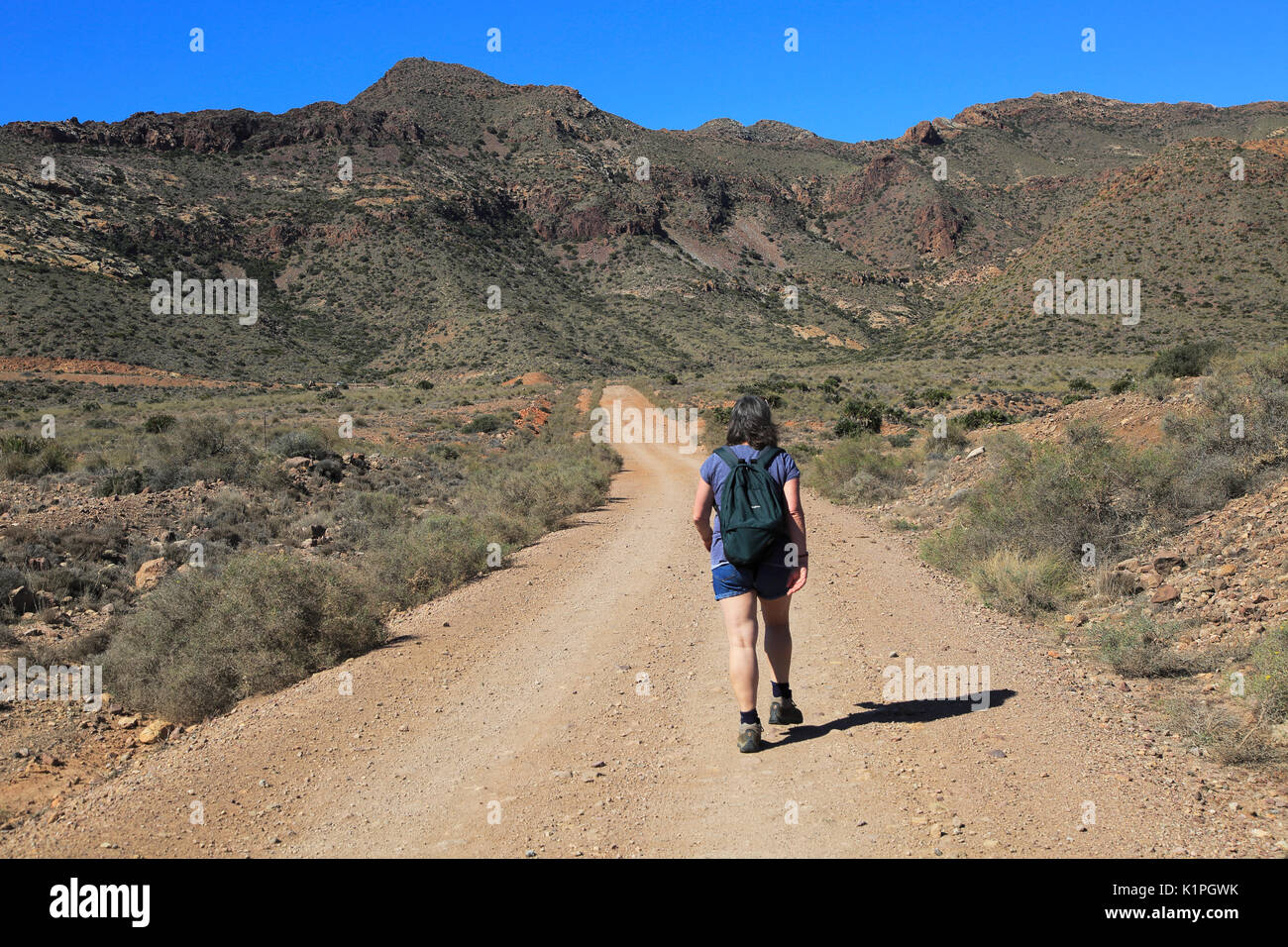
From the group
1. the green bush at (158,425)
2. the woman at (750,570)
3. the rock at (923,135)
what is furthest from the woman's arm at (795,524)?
the rock at (923,135)

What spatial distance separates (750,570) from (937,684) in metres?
2.17

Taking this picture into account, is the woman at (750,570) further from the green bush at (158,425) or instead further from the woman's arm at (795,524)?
the green bush at (158,425)

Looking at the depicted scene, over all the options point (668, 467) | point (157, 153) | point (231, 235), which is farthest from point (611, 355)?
point (157, 153)

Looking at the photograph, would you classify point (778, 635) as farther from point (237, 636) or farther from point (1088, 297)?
point (1088, 297)

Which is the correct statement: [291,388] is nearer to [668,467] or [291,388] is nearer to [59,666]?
[668,467]

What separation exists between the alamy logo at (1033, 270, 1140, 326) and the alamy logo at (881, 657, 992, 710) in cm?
5703

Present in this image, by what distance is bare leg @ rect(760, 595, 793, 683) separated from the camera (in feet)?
14.8

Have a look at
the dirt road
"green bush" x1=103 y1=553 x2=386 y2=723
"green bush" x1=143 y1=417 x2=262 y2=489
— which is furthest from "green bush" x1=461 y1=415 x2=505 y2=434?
the dirt road

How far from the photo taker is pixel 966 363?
170 feet

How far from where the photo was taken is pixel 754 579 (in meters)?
4.36

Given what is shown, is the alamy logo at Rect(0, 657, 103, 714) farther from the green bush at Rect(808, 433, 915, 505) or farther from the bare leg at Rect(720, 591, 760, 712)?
the green bush at Rect(808, 433, 915, 505)

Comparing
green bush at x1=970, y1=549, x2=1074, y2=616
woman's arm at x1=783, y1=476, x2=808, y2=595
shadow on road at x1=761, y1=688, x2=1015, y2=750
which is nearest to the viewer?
woman's arm at x1=783, y1=476, x2=808, y2=595

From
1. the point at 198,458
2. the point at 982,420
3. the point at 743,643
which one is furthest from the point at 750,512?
the point at 982,420

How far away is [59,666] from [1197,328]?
5941 cm
